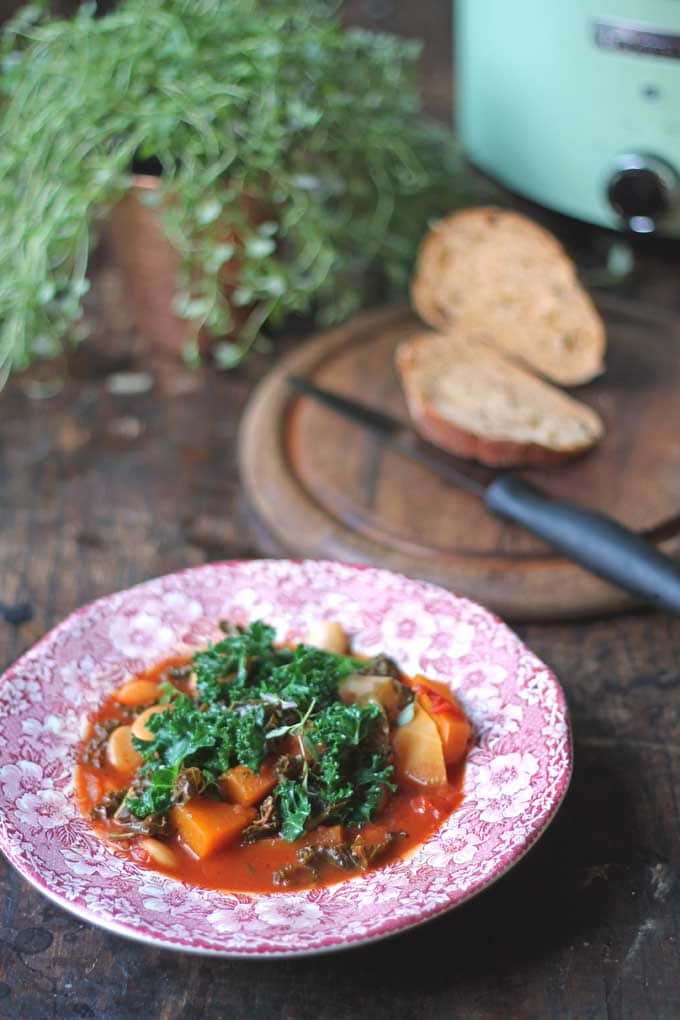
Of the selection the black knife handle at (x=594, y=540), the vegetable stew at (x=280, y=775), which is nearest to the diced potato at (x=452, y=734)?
the vegetable stew at (x=280, y=775)

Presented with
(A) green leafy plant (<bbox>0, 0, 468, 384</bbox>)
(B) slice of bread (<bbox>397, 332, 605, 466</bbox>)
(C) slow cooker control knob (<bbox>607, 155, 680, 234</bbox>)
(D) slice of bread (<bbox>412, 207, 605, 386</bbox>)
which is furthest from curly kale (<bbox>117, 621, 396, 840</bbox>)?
(C) slow cooker control knob (<bbox>607, 155, 680, 234</bbox>)

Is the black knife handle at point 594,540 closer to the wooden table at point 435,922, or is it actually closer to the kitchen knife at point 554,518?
the kitchen knife at point 554,518

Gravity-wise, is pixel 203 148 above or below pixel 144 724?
above

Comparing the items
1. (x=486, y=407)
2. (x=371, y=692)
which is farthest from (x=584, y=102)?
(x=371, y=692)

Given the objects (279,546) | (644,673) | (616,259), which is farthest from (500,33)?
(644,673)

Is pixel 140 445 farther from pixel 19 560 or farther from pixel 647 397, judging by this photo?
pixel 647 397

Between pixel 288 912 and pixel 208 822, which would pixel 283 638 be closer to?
pixel 208 822
